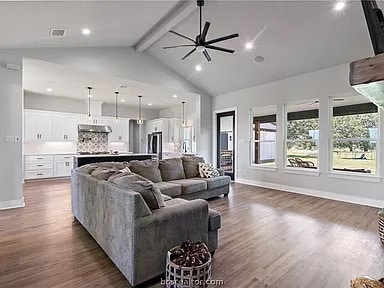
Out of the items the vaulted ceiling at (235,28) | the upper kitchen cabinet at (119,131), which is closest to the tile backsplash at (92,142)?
the upper kitchen cabinet at (119,131)

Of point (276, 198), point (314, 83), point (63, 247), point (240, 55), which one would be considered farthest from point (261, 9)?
point (63, 247)

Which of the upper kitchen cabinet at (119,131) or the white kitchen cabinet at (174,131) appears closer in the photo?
the upper kitchen cabinet at (119,131)

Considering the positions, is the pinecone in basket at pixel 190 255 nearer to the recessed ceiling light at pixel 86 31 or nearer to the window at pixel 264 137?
the recessed ceiling light at pixel 86 31

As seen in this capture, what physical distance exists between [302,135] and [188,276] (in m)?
5.21

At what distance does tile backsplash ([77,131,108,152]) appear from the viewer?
358 inches

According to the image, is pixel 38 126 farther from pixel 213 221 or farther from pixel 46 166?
pixel 213 221

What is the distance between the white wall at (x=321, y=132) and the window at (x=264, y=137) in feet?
0.58

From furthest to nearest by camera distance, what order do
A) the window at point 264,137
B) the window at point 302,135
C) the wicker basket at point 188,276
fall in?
1. the window at point 264,137
2. the window at point 302,135
3. the wicker basket at point 188,276

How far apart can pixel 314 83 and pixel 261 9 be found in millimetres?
2381

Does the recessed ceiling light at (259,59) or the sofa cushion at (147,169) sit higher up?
the recessed ceiling light at (259,59)


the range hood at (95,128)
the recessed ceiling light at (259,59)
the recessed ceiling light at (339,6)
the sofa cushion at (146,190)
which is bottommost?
the sofa cushion at (146,190)

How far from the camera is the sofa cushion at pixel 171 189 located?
411 centimetres

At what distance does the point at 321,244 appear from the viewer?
2842mm

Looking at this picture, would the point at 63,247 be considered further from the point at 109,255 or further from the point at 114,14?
the point at 114,14
